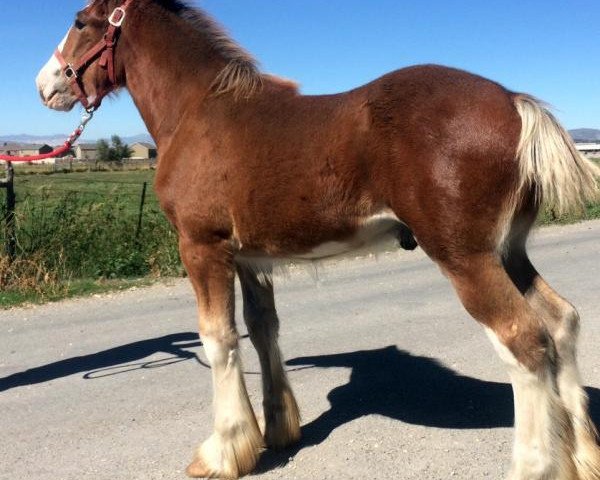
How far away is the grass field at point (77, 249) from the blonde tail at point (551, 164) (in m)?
6.09

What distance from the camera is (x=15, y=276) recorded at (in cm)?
851

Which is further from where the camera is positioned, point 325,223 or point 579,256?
→ point 579,256

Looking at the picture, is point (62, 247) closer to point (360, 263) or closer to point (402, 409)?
point (360, 263)

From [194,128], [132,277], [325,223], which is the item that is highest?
[194,128]

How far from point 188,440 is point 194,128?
186cm

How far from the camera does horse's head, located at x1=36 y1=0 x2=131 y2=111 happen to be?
3.99 m

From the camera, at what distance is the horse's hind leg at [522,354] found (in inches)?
113

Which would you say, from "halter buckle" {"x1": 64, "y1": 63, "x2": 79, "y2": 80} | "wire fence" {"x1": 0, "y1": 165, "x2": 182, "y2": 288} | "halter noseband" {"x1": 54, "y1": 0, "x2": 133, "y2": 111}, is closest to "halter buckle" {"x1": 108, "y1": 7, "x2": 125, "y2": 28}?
"halter noseband" {"x1": 54, "y1": 0, "x2": 133, "y2": 111}

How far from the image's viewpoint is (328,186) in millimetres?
3086

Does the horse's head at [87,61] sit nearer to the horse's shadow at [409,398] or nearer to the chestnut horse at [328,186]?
the chestnut horse at [328,186]

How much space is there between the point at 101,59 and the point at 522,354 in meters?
2.92

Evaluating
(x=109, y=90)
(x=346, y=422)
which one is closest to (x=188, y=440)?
(x=346, y=422)

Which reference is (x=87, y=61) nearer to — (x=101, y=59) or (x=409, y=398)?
(x=101, y=59)

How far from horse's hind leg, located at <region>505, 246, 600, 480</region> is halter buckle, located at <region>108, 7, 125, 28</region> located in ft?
8.52
